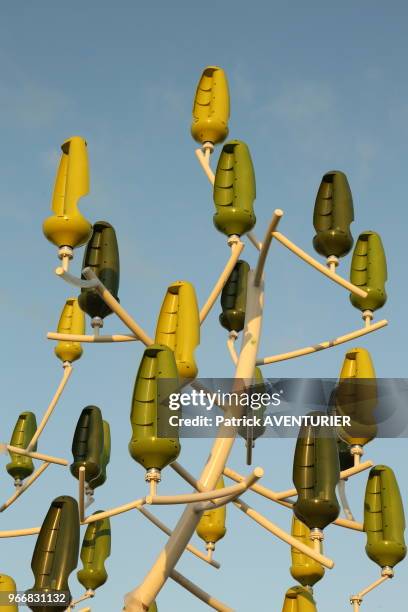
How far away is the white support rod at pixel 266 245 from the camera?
1084 cm

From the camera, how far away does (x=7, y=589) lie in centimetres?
1123

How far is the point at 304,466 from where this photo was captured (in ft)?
33.7

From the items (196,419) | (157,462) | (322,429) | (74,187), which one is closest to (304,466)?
(322,429)

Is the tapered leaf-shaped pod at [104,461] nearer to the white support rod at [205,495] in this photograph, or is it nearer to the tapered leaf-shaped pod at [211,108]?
the white support rod at [205,495]

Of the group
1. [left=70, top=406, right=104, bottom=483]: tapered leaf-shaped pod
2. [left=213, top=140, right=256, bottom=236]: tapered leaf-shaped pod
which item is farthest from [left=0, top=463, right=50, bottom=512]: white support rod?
[left=213, top=140, right=256, bottom=236]: tapered leaf-shaped pod

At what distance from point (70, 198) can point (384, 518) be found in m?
4.81

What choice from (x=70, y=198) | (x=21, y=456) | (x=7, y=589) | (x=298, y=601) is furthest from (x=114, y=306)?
(x=21, y=456)

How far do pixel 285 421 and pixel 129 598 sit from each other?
8.77ft

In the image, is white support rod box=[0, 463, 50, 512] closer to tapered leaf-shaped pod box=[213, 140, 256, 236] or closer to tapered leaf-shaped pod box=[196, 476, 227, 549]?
tapered leaf-shaped pod box=[196, 476, 227, 549]

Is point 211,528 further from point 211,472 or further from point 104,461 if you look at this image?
Answer: point 211,472

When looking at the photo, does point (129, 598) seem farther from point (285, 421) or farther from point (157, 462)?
point (285, 421)

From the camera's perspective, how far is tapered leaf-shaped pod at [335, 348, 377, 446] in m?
11.8

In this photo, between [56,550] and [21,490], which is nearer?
[56,550]

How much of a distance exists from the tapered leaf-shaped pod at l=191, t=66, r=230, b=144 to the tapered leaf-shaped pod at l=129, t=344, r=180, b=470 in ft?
12.8
